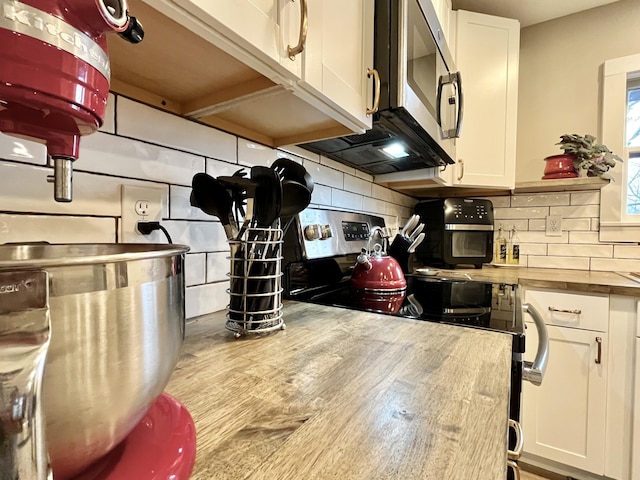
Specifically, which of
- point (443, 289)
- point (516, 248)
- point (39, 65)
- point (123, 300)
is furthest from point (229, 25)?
point (516, 248)

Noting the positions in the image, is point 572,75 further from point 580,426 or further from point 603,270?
point 580,426

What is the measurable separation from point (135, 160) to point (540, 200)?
2.23m

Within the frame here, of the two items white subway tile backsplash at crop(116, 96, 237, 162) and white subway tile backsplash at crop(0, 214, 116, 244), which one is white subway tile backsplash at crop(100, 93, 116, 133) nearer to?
white subway tile backsplash at crop(116, 96, 237, 162)

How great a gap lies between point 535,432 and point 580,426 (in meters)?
0.18

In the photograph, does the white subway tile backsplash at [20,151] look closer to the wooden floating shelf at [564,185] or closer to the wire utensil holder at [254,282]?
the wire utensil holder at [254,282]

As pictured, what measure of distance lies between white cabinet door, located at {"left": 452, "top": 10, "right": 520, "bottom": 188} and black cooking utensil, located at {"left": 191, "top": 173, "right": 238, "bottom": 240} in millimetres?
1471

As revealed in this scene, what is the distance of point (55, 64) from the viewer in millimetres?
229

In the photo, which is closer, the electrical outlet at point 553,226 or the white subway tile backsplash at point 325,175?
the white subway tile backsplash at point 325,175

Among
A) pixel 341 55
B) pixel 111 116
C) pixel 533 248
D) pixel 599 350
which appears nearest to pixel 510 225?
pixel 533 248

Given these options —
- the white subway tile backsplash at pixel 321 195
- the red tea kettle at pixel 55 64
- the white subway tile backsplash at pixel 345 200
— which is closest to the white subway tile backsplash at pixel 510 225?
the white subway tile backsplash at pixel 345 200

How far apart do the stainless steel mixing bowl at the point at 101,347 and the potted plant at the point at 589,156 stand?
2.18 metres

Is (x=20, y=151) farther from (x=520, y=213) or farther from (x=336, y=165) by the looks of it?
(x=520, y=213)

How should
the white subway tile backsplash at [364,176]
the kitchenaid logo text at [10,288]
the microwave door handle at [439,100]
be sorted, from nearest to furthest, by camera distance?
the kitchenaid logo text at [10,288] → the microwave door handle at [439,100] → the white subway tile backsplash at [364,176]

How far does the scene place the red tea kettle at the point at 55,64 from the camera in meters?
0.21
